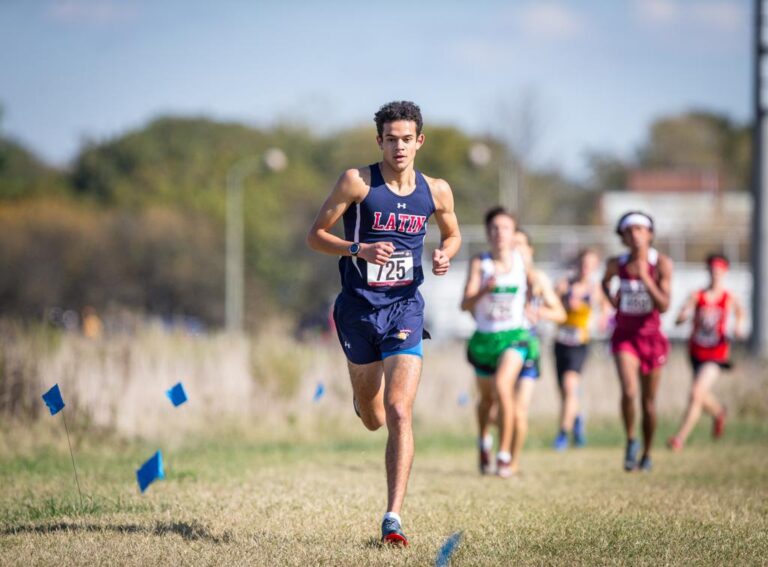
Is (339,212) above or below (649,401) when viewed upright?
above

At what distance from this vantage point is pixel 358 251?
22.1 feet

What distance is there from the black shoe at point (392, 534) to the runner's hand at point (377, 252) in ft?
5.03

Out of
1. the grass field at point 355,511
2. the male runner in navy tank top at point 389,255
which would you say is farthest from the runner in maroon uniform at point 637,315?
the male runner in navy tank top at point 389,255

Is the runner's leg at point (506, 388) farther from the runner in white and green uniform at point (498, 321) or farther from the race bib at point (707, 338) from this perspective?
the race bib at point (707, 338)

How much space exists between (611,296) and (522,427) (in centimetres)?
159

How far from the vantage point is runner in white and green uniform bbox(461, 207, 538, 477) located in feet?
34.3

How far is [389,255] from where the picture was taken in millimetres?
6680

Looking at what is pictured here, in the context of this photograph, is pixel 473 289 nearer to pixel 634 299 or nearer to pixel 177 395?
pixel 634 299

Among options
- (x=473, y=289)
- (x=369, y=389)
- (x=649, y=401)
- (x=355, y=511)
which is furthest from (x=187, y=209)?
(x=369, y=389)

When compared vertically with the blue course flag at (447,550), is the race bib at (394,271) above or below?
above

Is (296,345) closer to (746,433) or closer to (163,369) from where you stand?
(163,369)

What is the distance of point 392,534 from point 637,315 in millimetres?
5238

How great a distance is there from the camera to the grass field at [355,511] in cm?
609

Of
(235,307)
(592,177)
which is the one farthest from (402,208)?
(592,177)
